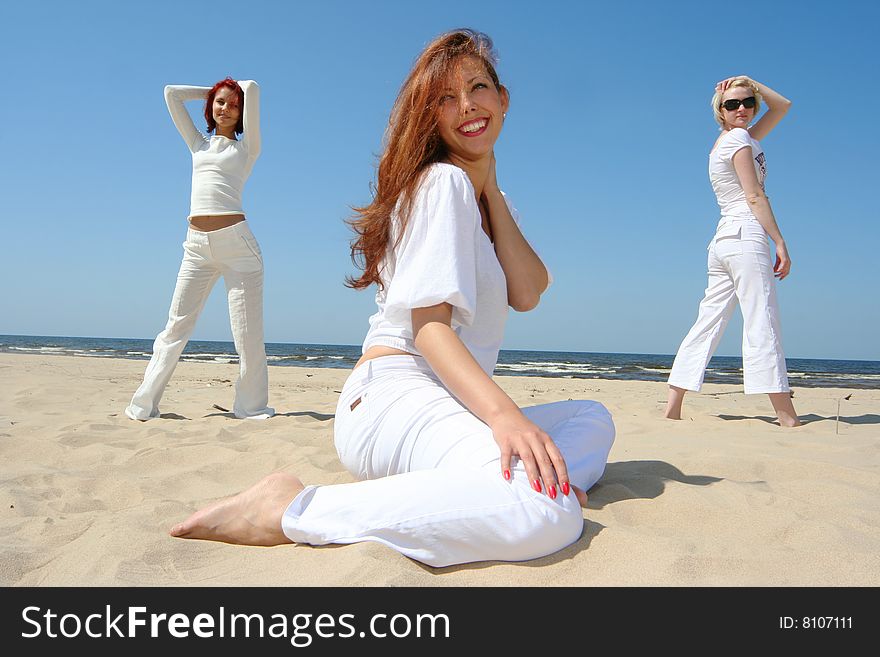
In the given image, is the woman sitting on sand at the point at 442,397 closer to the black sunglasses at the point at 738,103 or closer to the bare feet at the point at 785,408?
the bare feet at the point at 785,408

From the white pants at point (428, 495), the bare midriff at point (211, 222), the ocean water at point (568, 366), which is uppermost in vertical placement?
the bare midriff at point (211, 222)

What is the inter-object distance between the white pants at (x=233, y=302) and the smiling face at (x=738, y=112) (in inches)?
135

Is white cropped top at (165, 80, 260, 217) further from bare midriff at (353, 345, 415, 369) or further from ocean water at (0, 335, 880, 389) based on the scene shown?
ocean water at (0, 335, 880, 389)

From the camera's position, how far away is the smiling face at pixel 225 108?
15.2 ft

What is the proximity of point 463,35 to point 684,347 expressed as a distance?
3103mm

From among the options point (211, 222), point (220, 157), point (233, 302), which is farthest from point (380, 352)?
point (220, 157)

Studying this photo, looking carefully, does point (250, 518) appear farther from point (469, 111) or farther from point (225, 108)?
point (225, 108)

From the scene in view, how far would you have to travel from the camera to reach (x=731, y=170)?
14.4ft

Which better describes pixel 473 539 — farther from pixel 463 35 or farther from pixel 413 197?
pixel 463 35

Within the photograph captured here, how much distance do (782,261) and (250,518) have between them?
3.84 m

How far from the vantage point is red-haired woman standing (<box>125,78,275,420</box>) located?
4.54 meters

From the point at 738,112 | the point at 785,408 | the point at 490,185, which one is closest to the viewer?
the point at 490,185

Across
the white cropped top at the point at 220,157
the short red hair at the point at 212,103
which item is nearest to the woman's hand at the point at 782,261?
the white cropped top at the point at 220,157

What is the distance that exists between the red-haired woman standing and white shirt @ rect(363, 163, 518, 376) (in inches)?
108
